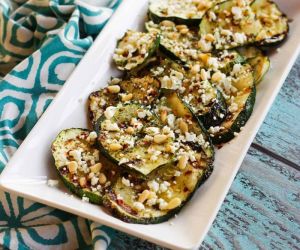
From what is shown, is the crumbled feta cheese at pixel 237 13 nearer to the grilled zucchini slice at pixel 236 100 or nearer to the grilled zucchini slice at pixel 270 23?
the grilled zucchini slice at pixel 270 23

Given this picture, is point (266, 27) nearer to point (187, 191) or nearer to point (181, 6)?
point (181, 6)

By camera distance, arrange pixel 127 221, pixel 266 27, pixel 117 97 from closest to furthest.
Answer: pixel 127 221 → pixel 117 97 → pixel 266 27

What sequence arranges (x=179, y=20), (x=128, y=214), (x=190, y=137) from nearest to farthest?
(x=128, y=214)
(x=190, y=137)
(x=179, y=20)

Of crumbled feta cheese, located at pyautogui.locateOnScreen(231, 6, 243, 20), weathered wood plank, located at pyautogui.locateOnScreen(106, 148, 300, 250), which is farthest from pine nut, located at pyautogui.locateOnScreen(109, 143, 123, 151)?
crumbled feta cheese, located at pyautogui.locateOnScreen(231, 6, 243, 20)

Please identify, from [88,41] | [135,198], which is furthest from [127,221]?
[88,41]

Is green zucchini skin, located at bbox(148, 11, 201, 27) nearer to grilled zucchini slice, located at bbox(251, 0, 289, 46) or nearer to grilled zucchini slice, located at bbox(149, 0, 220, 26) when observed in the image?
grilled zucchini slice, located at bbox(149, 0, 220, 26)

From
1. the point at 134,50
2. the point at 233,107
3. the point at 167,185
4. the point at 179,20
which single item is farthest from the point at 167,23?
the point at 167,185

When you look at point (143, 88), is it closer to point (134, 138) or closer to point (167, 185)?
point (134, 138)
